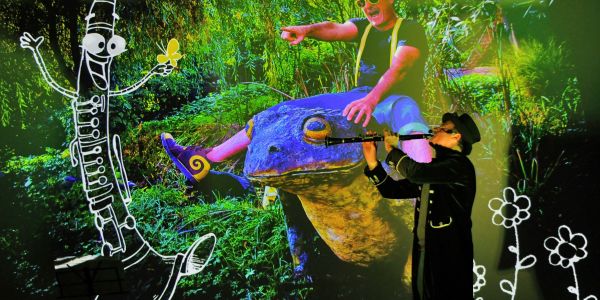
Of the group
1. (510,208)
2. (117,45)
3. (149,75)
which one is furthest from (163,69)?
(510,208)

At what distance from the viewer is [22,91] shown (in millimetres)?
3600

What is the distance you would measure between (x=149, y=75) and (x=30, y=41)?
965 millimetres

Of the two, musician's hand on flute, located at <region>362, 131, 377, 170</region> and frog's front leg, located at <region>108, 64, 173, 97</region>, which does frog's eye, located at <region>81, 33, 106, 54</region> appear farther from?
musician's hand on flute, located at <region>362, 131, 377, 170</region>

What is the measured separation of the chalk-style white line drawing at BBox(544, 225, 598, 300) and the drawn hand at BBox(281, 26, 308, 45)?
214cm

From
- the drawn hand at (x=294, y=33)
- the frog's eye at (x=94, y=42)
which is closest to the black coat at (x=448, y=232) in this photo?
the drawn hand at (x=294, y=33)

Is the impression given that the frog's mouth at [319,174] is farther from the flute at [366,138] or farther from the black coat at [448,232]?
the black coat at [448,232]

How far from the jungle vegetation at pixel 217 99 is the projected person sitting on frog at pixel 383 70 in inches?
3.0

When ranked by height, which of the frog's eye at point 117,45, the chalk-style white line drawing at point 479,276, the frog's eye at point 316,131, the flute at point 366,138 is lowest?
the chalk-style white line drawing at point 479,276

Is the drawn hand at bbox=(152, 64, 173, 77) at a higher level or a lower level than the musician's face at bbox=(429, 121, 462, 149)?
higher

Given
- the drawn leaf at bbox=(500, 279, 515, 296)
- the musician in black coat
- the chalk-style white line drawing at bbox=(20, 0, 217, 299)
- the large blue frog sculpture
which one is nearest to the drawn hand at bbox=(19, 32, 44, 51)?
the chalk-style white line drawing at bbox=(20, 0, 217, 299)

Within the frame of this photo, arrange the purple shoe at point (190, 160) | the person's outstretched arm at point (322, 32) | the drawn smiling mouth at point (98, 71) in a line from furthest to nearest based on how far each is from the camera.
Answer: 1. the drawn smiling mouth at point (98, 71)
2. the purple shoe at point (190, 160)
3. the person's outstretched arm at point (322, 32)

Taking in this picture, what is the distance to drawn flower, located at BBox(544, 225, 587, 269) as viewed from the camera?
10.2 ft

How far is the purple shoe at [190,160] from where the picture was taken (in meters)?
3.38

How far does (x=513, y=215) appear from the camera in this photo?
123 inches
